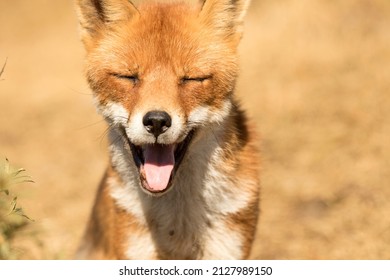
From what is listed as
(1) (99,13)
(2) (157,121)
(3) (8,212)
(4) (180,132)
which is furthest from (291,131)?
(3) (8,212)

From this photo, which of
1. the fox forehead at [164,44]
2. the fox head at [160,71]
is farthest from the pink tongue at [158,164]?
the fox forehead at [164,44]

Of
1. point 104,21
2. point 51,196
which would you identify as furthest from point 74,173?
point 104,21

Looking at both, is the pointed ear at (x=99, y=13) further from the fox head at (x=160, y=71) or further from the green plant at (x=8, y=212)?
the green plant at (x=8, y=212)

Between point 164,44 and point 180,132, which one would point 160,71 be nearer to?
point 164,44

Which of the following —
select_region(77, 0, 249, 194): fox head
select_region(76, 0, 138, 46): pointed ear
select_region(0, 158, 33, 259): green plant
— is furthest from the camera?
select_region(76, 0, 138, 46): pointed ear

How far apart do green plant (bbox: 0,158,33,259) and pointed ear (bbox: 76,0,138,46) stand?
1623mm

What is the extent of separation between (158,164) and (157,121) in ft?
1.46

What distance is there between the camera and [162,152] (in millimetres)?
4648

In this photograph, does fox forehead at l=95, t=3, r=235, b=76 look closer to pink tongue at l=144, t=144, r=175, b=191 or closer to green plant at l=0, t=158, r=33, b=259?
pink tongue at l=144, t=144, r=175, b=191

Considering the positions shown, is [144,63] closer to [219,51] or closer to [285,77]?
[219,51]

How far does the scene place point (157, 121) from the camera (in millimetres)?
4285

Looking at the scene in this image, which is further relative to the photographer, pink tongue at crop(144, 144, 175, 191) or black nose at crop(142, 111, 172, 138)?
pink tongue at crop(144, 144, 175, 191)

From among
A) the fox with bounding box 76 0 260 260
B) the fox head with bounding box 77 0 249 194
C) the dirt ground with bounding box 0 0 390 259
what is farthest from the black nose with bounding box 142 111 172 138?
the dirt ground with bounding box 0 0 390 259

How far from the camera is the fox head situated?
14.6 ft
